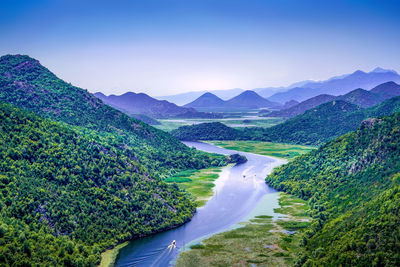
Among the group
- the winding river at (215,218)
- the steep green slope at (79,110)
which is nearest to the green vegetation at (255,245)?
the winding river at (215,218)

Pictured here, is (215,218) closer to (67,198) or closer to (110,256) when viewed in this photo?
(110,256)

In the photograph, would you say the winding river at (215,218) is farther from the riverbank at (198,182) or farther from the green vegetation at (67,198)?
the green vegetation at (67,198)

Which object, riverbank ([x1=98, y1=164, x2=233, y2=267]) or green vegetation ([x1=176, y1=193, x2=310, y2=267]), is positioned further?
riverbank ([x1=98, y1=164, x2=233, y2=267])

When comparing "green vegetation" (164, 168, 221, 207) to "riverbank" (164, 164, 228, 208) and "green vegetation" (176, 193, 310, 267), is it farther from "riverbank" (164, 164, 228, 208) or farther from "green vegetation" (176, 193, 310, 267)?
"green vegetation" (176, 193, 310, 267)

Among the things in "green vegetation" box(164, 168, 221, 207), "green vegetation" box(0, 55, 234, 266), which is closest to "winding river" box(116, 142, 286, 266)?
"green vegetation" box(164, 168, 221, 207)

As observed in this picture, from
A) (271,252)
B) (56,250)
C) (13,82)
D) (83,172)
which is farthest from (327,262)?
(13,82)

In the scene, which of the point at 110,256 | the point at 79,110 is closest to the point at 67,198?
the point at 110,256

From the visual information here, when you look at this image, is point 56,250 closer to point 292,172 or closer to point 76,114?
point 292,172
